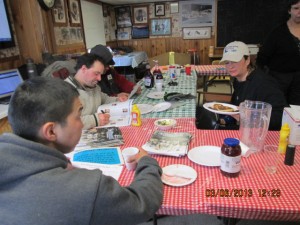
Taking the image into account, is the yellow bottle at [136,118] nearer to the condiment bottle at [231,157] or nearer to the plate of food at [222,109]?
the plate of food at [222,109]

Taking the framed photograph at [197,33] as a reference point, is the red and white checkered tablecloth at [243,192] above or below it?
below

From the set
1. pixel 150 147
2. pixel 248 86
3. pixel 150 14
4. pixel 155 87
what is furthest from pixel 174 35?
pixel 150 147

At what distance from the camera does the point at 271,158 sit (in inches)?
41.1

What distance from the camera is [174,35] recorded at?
6090 mm

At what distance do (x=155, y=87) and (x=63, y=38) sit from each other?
80.7 inches

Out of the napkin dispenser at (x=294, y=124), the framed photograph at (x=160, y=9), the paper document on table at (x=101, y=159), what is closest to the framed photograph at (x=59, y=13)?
the framed photograph at (x=160, y=9)

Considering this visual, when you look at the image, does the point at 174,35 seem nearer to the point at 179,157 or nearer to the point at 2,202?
the point at 179,157

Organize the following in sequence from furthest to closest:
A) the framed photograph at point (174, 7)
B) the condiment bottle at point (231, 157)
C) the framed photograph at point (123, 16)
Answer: the framed photograph at point (123, 16) < the framed photograph at point (174, 7) < the condiment bottle at point (231, 157)

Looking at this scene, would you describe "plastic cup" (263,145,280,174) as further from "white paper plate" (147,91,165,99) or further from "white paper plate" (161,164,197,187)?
"white paper plate" (147,91,165,99)

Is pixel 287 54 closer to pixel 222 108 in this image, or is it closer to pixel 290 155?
pixel 222 108

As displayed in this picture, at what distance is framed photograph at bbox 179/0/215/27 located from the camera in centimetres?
567

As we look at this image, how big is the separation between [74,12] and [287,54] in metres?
3.46
